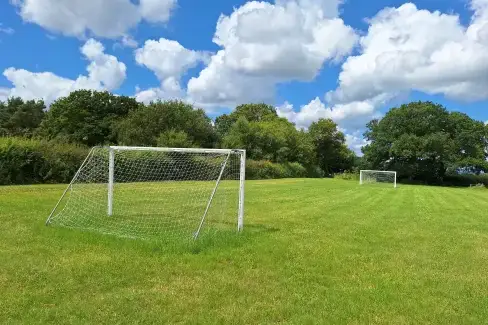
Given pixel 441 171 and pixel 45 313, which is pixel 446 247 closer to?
pixel 45 313

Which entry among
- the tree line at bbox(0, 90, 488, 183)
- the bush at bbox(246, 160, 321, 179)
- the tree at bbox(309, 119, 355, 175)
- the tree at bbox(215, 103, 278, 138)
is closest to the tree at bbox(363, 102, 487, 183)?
the tree line at bbox(0, 90, 488, 183)

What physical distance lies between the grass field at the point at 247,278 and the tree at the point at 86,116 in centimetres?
4154

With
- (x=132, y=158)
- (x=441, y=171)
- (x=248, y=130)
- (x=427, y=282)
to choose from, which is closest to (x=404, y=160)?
(x=441, y=171)

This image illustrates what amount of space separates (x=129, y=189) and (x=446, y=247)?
40.8ft

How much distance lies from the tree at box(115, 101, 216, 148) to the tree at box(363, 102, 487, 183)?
22.5 m

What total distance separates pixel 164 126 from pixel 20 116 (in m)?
27.7

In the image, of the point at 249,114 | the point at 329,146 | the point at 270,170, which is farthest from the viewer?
the point at 249,114

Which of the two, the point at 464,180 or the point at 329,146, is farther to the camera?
the point at 329,146

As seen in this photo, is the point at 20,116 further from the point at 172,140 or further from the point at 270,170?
the point at 270,170

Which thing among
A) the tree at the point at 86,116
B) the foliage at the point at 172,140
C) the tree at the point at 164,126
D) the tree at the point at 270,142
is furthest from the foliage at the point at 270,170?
the tree at the point at 86,116

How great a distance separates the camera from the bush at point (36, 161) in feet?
73.8

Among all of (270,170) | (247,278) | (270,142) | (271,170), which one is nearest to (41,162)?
(247,278)

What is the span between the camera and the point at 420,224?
40.7ft

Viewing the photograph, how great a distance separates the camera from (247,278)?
6.16 m
